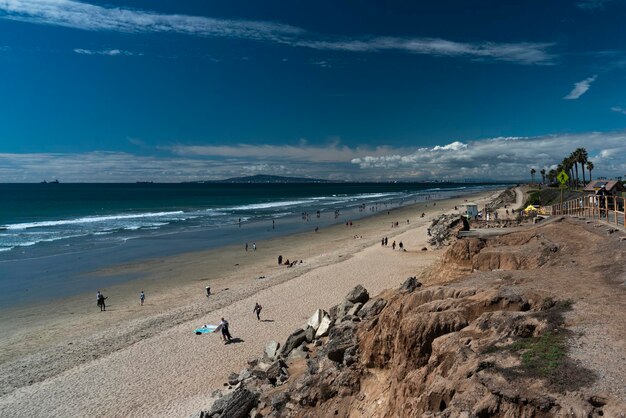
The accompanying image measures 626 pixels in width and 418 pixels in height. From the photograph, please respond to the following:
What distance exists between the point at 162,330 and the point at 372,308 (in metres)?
11.7

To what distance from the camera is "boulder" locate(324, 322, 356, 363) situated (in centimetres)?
Result: 1075

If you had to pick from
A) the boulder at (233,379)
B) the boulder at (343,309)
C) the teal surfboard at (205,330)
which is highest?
the boulder at (343,309)

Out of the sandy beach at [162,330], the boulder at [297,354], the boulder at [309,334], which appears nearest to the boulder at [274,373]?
the boulder at [297,354]

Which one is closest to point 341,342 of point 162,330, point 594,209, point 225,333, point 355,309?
point 355,309

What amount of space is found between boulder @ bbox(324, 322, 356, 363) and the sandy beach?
5.02 meters

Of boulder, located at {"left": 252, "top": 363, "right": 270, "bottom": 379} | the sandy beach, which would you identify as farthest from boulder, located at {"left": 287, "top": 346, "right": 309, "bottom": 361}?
the sandy beach

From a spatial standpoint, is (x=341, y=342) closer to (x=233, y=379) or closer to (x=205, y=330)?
(x=233, y=379)

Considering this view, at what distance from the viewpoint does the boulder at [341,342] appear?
10.8 meters

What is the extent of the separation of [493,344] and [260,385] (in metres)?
7.79

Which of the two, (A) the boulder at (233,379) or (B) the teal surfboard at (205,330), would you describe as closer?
(A) the boulder at (233,379)

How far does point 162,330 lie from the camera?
19734 millimetres

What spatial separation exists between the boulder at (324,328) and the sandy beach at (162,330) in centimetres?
363

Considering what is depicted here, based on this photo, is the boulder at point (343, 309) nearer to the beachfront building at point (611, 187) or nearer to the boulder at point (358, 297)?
the boulder at point (358, 297)

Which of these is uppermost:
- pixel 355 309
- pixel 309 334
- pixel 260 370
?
pixel 355 309
